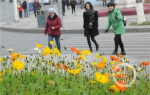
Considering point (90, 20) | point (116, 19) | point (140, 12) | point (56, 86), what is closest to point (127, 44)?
point (90, 20)

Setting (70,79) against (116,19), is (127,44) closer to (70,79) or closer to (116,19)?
(116,19)

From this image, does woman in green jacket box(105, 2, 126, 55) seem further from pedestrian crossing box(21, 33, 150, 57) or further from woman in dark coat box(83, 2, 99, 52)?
woman in dark coat box(83, 2, 99, 52)

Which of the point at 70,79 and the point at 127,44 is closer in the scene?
the point at 70,79

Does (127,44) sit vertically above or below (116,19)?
below

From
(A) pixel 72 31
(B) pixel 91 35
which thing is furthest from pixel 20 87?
(A) pixel 72 31

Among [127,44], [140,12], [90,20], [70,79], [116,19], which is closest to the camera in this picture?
[70,79]

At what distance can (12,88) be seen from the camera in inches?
279

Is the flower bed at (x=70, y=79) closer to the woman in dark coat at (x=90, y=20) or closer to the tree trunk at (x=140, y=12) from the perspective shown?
the woman in dark coat at (x=90, y=20)

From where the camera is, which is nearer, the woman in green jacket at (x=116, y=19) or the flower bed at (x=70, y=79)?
the flower bed at (x=70, y=79)

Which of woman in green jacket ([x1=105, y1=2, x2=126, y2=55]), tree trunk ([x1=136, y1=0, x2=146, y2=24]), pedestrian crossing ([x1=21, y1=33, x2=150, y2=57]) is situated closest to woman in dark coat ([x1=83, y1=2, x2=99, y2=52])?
pedestrian crossing ([x1=21, y1=33, x2=150, y2=57])

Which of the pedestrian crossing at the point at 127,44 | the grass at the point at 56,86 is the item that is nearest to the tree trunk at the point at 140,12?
the pedestrian crossing at the point at 127,44

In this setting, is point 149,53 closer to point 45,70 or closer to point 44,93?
point 45,70

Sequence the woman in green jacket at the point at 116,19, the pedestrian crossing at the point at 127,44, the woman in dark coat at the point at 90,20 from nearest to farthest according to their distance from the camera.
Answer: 1. the woman in green jacket at the point at 116,19
2. the pedestrian crossing at the point at 127,44
3. the woman in dark coat at the point at 90,20

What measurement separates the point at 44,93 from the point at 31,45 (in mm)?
11013
